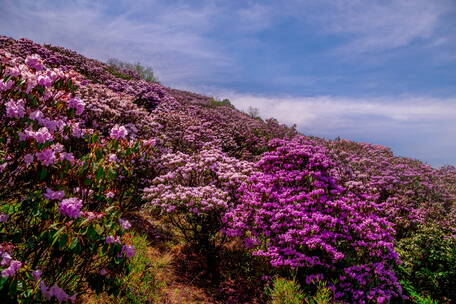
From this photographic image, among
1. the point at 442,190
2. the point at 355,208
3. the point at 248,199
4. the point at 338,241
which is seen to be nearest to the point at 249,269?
the point at 248,199

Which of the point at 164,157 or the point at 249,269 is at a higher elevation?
the point at 164,157

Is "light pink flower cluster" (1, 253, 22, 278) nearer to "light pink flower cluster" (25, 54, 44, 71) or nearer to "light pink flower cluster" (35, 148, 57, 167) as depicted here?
"light pink flower cluster" (35, 148, 57, 167)

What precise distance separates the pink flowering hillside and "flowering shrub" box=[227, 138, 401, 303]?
35 millimetres

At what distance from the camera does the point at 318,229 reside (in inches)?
265

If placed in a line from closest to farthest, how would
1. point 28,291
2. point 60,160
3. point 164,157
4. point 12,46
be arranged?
point 28,291
point 60,160
point 164,157
point 12,46

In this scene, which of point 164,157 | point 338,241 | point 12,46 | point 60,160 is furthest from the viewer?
point 12,46

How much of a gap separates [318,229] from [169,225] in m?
4.92

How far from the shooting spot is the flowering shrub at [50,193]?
299 centimetres

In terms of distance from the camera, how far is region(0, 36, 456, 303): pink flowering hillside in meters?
3.35

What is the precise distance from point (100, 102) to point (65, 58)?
13.6m

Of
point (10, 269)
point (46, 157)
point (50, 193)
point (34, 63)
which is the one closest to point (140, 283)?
point (50, 193)

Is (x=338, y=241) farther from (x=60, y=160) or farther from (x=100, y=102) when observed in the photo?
(x=100, y=102)

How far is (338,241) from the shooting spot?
7.26 metres

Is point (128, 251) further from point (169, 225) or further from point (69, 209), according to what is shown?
point (169, 225)
